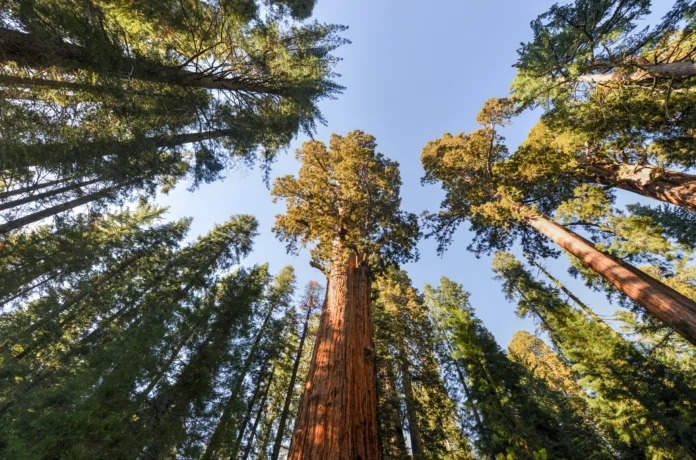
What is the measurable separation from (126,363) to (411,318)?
10.4 metres

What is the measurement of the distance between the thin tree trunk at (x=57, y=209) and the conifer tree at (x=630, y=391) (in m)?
18.0

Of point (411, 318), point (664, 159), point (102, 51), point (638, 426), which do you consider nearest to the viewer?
point (102, 51)

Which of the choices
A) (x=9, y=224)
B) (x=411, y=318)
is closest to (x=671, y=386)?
(x=411, y=318)

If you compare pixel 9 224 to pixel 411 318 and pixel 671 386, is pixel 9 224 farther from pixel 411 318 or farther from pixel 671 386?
pixel 671 386

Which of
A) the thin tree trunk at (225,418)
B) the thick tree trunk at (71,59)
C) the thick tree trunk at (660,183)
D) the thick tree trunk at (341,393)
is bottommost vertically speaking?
the thick tree trunk at (341,393)

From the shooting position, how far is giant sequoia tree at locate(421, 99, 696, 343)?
205 inches

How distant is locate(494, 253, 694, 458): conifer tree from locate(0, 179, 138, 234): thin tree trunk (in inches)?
708

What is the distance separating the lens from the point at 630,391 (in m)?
8.37

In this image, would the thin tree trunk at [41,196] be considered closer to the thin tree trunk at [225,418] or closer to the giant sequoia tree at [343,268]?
the giant sequoia tree at [343,268]

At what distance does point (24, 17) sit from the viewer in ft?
12.8

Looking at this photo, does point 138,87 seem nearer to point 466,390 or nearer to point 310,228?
point 310,228

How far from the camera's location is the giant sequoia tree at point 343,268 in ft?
8.18

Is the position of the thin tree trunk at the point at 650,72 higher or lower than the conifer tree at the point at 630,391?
higher

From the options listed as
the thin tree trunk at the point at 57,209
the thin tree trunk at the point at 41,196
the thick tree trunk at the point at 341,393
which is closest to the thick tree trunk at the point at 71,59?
the thin tree trunk at the point at 41,196
